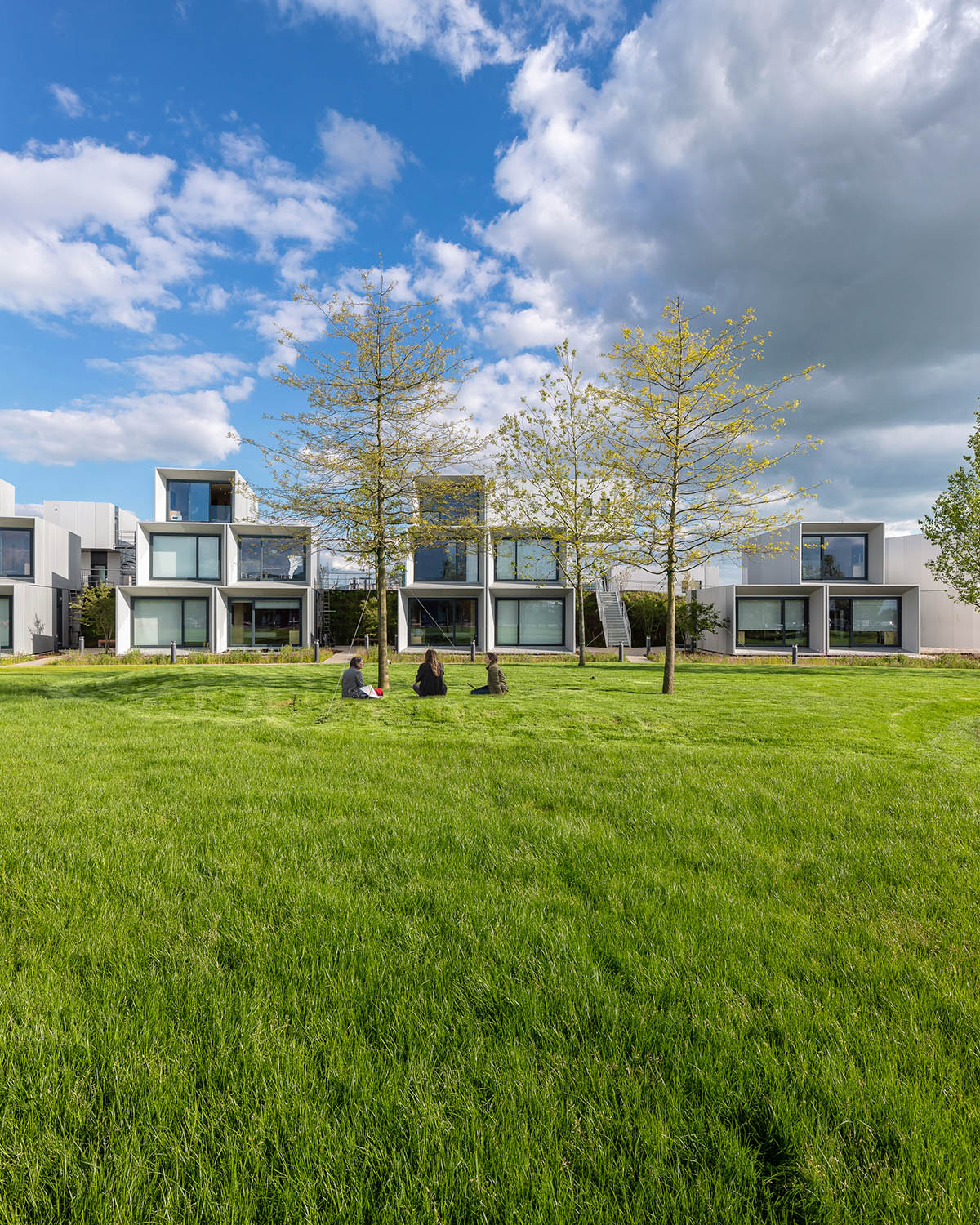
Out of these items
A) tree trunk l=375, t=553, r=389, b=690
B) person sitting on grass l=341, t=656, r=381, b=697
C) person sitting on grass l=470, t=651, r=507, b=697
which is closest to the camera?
person sitting on grass l=341, t=656, r=381, b=697

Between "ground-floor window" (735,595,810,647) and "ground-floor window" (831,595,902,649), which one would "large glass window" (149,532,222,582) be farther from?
"ground-floor window" (831,595,902,649)

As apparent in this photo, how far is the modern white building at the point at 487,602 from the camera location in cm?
3031

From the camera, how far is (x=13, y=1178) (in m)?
1.92

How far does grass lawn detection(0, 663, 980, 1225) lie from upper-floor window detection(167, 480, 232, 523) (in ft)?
92.4

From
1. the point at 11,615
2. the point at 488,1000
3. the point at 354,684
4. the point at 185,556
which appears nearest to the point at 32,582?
the point at 11,615

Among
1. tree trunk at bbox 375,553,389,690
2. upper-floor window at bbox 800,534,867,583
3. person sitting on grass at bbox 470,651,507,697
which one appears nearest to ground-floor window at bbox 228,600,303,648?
tree trunk at bbox 375,553,389,690

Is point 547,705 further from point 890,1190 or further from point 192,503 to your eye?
point 192,503

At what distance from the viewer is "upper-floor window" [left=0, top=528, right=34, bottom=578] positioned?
3222cm

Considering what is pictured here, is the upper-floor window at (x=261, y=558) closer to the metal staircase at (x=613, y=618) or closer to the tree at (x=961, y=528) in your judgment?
the metal staircase at (x=613, y=618)

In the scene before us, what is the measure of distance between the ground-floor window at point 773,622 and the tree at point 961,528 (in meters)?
8.47

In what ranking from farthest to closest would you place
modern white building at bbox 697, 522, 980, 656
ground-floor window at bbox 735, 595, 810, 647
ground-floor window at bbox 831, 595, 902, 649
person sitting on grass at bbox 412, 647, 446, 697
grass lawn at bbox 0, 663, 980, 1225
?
ground-floor window at bbox 735, 595, 810, 647
ground-floor window at bbox 831, 595, 902, 649
modern white building at bbox 697, 522, 980, 656
person sitting on grass at bbox 412, 647, 446, 697
grass lawn at bbox 0, 663, 980, 1225

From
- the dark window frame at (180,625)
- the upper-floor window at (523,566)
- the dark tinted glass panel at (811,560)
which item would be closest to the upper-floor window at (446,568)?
the upper-floor window at (523,566)

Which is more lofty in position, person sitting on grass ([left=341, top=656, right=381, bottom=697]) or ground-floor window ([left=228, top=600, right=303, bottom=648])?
ground-floor window ([left=228, top=600, right=303, bottom=648])

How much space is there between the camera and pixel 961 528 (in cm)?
2462
